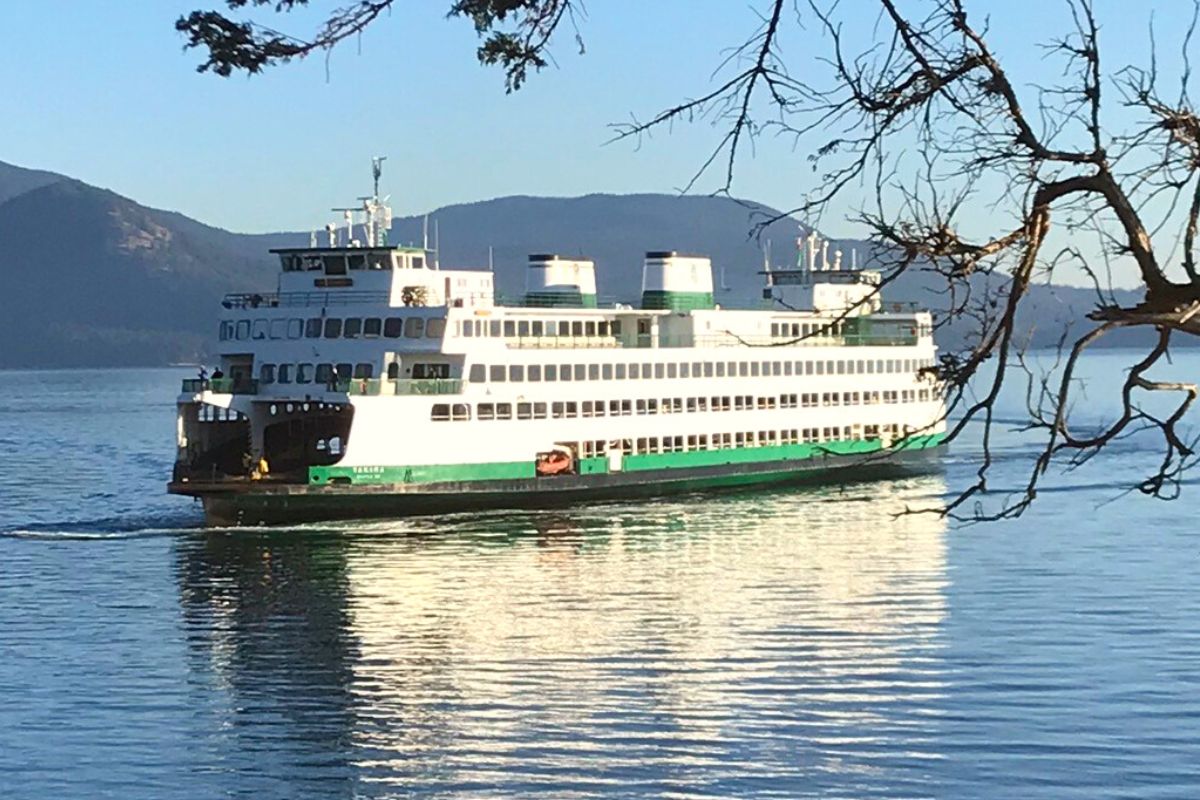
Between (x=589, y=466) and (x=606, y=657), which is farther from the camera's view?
(x=589, y=466)

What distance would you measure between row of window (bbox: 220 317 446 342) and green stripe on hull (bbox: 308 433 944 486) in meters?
3.23

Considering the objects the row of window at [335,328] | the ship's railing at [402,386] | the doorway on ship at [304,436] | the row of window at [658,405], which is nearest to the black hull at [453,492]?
the row of window at [658,405]

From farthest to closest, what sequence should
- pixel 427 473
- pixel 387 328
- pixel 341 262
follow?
pixel 341 262 < pixel 387 328 < pixel 427 473

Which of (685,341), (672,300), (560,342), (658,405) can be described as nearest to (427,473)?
(560,342)

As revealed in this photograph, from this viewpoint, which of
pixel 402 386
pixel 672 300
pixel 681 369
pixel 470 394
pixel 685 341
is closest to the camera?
pixel 402 386

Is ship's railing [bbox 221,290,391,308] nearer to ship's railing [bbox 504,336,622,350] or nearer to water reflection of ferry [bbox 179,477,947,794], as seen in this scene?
ship's railing [bbox 504,336,622,350]

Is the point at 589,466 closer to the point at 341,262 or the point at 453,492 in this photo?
the point at 453,492

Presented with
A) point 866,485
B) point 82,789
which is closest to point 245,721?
point 82,789

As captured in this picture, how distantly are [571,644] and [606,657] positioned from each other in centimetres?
121

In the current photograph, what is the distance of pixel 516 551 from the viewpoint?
3516cm

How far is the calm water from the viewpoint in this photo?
18141mm

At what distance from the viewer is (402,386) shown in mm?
37938

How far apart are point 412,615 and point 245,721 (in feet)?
25.7

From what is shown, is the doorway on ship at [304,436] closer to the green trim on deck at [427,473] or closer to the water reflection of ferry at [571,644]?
the green trim on deck at [427,473]
